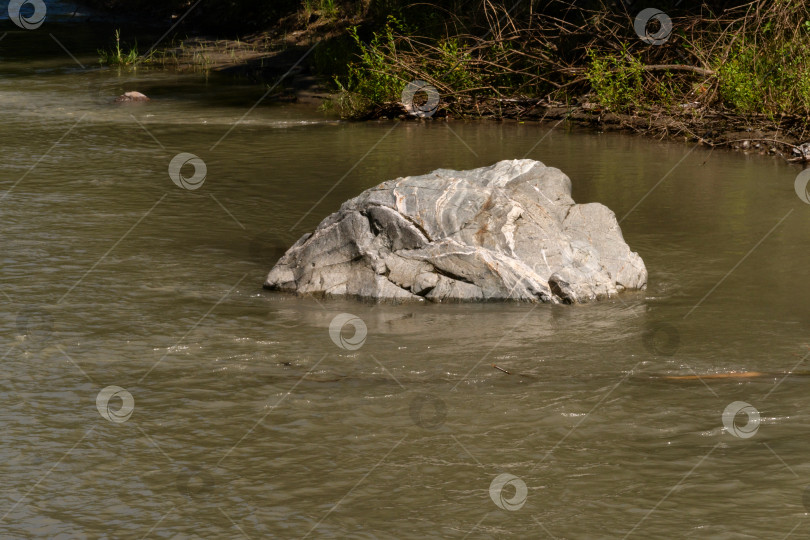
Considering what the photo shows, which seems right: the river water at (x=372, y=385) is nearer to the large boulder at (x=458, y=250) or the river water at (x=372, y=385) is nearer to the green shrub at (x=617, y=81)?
the large boulder at (x=458, y=250)

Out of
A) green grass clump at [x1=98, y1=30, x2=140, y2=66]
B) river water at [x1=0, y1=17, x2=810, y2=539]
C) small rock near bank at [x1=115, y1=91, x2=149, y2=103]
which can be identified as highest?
green grass clump at [x1=98, y1=30, x2=140, y2=66]

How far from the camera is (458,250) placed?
6566 millimetres

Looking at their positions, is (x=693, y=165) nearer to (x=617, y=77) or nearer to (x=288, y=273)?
(x=617, y=77)

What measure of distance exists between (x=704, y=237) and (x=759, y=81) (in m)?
4.10

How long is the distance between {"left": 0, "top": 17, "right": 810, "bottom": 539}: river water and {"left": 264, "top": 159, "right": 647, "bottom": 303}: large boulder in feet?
0.54

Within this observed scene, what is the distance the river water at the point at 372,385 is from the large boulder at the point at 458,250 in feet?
0.54

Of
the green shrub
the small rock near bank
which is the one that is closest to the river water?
the green shrub

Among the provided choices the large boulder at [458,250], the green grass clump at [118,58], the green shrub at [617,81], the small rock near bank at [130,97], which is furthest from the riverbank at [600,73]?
the large boulder at [458,250]

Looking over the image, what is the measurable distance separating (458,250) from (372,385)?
1.56 m

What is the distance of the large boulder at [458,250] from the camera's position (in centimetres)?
653

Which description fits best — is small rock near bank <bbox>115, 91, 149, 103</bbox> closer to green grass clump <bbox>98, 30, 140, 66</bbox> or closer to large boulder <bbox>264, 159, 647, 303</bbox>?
green grass clump <bbox>98, 30, 140, 66</bbox>

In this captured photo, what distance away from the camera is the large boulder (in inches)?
257

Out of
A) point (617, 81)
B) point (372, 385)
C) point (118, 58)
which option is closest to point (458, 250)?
point (372, 385)

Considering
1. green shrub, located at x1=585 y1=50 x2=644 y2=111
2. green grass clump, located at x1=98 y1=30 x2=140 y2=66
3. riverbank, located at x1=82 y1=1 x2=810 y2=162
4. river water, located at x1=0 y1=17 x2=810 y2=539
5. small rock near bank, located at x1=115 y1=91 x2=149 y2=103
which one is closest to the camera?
river water, located at x1=0 y1=17 x2=810 y2=539
